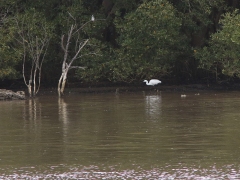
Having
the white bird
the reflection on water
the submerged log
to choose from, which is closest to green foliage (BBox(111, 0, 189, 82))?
the white bird

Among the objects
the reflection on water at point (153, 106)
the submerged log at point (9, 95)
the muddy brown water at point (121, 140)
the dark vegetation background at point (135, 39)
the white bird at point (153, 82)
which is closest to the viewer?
the muddy brown water at point (121, 140)

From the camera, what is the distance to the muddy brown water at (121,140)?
12117 millimetres

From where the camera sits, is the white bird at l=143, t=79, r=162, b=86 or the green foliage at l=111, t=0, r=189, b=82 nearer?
the green foliage at l=111, t=0, r=189, b=82

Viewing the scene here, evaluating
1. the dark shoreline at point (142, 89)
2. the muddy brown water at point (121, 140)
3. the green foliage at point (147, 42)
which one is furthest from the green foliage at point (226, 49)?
the muddy brown water at point (121, 140)

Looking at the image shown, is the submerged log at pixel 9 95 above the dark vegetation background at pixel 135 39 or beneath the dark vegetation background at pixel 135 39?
beneath

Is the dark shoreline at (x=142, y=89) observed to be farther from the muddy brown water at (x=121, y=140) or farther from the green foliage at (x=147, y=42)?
the muddy brown water at (x=121, y=140)

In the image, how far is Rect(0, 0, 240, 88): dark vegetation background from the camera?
32812 mm

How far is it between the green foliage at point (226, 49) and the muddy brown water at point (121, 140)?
18.6ft

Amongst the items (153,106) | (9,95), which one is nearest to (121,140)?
(153,106)

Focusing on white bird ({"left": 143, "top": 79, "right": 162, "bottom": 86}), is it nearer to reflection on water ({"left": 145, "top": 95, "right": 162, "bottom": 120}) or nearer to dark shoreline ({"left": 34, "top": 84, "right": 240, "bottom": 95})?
dark shoreline ({"left": 34, "top": 84, "right": 240, "bottom": 95})

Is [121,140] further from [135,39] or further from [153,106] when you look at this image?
[135,39]

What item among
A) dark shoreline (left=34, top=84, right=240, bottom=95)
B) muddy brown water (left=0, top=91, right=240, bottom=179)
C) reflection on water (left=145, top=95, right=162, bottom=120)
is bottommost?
muddy brown water (left=0, top=91, right=240, bottom=179)

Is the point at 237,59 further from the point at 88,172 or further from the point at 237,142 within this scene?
the point at 88,172

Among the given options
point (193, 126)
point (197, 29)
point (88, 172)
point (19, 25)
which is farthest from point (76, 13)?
point (88, 172)
